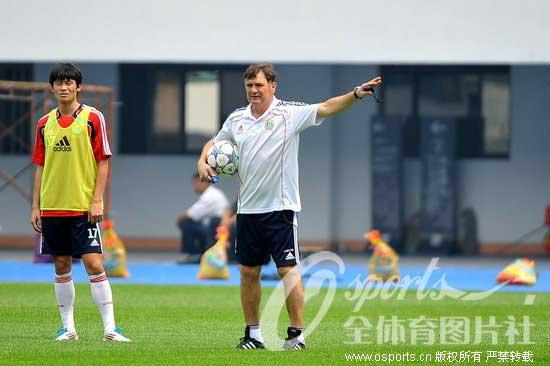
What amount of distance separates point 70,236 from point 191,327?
2.14 metres

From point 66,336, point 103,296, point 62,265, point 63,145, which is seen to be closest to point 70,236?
point 62,265

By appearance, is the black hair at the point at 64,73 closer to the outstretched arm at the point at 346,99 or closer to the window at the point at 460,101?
the outstretched arm at the point at 346,99

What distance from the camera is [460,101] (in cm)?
2727

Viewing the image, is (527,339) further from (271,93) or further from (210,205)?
(210,205)

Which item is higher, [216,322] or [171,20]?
[171,20]

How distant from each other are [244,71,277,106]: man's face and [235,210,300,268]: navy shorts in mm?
831

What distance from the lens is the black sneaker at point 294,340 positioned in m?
10.4

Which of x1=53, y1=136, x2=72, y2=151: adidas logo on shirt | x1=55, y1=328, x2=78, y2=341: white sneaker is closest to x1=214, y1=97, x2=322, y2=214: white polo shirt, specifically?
x1=53, y1=136, x2=72, y2=151: adidas logo on shirt

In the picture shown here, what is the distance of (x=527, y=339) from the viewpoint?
37.7 feet

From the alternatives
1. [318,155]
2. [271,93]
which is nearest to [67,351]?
[271,93]

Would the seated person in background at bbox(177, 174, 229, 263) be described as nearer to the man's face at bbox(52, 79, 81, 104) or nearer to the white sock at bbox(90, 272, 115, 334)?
the white sock at bbox(90, 272, 115, 334)

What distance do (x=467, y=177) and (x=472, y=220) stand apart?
2.89 feet

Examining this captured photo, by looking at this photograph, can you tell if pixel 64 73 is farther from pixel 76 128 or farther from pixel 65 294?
pixel 65 294

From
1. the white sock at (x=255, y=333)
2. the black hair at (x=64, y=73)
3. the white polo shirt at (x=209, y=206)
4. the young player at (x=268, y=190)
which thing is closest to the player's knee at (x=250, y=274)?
the young player at (x=268, y=190)
